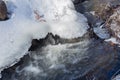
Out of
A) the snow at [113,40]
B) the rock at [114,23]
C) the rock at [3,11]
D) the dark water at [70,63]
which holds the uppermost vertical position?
the rock at [3,11]

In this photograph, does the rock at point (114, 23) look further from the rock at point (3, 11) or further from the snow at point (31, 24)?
the rock at point (3, 11)

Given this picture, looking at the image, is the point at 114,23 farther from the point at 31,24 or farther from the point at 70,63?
the point at 31,24

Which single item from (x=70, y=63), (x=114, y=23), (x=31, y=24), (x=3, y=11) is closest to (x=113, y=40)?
(x=114, y=23)

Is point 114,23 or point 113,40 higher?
point 114,23

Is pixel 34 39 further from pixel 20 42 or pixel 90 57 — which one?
pixel 90 57

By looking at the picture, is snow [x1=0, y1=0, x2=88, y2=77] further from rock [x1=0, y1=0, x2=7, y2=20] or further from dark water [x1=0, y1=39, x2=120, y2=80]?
dark water [x1=0, y1=39, x2=120, y2=80]

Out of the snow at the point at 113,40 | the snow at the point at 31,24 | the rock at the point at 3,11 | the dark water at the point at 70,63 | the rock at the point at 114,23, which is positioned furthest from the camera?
the rock at the point at 3,11

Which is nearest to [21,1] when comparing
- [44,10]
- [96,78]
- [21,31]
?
[44,10]

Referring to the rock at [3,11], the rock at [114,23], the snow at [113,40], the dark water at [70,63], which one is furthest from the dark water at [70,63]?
the rock at [3,11]
